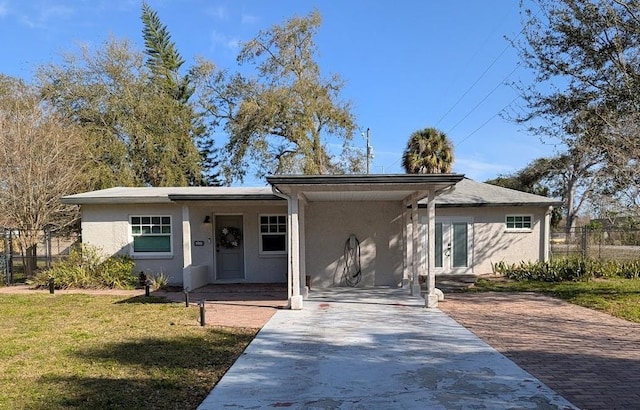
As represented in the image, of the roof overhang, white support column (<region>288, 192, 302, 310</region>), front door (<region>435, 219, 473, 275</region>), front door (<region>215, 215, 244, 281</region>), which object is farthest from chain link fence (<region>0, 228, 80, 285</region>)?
front door (<region>435, 219, 473, 275</region>)

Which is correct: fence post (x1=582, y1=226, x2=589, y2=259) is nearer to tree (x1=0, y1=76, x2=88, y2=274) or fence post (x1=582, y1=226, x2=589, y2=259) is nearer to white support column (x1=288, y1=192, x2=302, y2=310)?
white support column (x1=288, y1=192, x2=302, y2=310)

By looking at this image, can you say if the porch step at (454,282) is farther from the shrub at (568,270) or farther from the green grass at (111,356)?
the green grass at (111,356)

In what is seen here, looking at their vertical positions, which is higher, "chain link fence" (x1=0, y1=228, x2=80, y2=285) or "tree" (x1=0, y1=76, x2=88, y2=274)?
"tree" (x1=0, y1=76, x2=88, y2=274)

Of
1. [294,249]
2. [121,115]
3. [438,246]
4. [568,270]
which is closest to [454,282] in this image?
[438,246]

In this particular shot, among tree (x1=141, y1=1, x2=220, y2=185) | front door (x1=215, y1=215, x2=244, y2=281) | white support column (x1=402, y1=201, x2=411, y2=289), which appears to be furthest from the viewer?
tree (x1=141, y1=1, x2=220, y2=185)

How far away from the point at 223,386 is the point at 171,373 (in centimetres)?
87

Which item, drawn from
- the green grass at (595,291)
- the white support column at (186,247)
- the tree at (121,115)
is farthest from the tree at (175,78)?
the green grass at (595,291)

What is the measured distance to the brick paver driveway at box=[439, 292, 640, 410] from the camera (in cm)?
468

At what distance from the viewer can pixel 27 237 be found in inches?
626

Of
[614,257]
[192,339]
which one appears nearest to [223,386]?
[192,339]

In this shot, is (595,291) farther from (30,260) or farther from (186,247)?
(30,260)

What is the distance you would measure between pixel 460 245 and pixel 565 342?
861cm

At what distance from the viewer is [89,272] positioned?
43.4 feet

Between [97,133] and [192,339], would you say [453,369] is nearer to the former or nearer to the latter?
[192,339]
